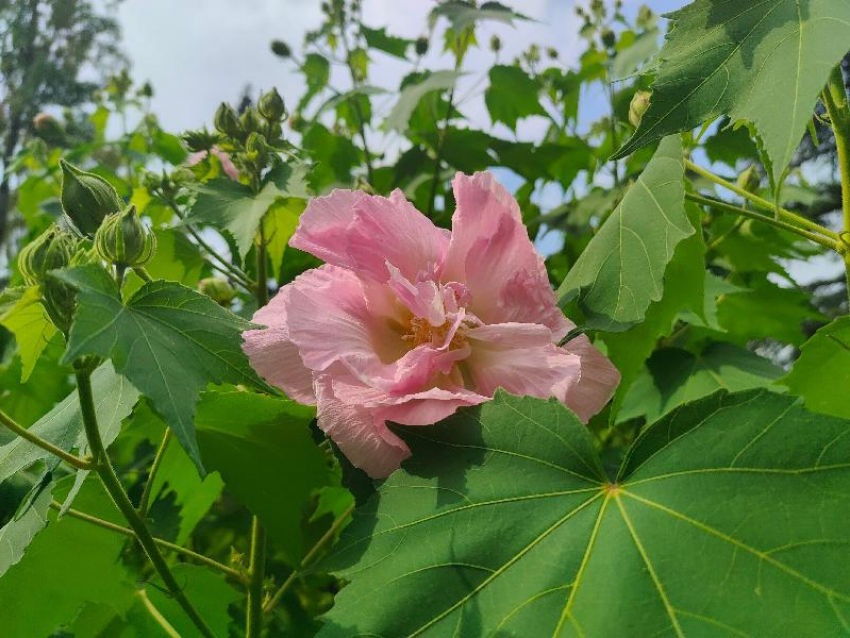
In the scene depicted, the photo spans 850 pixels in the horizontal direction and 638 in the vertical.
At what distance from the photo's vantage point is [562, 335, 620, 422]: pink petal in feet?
2.05

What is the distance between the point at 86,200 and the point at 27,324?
116mm

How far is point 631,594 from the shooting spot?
484 mm

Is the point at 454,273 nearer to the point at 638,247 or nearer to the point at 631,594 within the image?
the point at 638,247

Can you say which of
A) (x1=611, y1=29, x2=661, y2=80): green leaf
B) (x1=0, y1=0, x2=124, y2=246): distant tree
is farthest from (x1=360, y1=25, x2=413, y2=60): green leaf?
(x1=0, y1=0, x2=124, y2=246): distant tree

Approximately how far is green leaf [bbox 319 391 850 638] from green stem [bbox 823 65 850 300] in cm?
23

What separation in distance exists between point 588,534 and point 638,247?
0.29m

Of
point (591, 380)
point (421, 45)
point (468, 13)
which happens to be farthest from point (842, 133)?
point (421, 45)

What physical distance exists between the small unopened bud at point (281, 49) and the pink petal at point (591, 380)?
68.9 inches

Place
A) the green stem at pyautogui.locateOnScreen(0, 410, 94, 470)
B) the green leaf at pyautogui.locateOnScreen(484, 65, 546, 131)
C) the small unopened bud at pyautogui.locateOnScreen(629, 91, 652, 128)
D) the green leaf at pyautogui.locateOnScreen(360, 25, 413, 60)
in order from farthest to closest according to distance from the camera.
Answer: the green leaf at pyautogui.locateOnScreen(360, 25, 413, 60) < the green leaf at pyautogui.locateOnScreen(484, 65, 546, 131) < the small unopened bud at pyautogui.locateOnScreen(629, 91, 652, 128) < the green stem at pyautogui.locateOnScreen(0, 410, 94, 470)

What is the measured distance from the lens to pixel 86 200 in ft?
2.22

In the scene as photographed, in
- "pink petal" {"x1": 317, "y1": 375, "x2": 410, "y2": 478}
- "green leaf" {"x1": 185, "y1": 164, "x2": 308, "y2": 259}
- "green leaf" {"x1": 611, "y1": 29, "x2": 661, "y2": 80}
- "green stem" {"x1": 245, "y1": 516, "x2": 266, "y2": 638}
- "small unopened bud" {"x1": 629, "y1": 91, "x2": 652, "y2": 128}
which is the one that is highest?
"small unopened bud" {"x1": 629, "y1": 91, "x2": 652, "y2": 128}

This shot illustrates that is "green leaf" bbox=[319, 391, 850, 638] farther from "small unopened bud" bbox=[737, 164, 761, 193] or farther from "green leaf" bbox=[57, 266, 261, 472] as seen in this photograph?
"small unopened bud" bbox=[737, 164, 761, 193]

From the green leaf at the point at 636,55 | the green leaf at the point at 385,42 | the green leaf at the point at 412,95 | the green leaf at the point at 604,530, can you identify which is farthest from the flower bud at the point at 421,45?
the green leaf at the point at 604,530

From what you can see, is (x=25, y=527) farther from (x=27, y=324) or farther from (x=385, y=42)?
(x=385, y=42)
